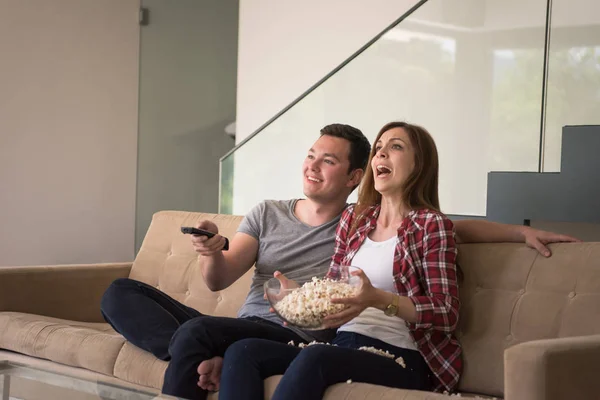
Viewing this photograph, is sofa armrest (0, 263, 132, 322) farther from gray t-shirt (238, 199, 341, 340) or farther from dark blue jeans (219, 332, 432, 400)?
dark blue jeans (219, 332, 432, 400)

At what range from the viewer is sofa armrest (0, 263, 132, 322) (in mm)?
3283

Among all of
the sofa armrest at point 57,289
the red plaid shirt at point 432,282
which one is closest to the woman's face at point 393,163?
the red plaid shirt at point 432,282

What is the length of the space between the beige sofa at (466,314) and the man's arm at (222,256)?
308mm

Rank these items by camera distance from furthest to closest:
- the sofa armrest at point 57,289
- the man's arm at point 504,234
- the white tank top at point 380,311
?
1. the sofa armrest at point 57,289
2. the man's arm at point 504,234
3. the white tank top at point 380,311

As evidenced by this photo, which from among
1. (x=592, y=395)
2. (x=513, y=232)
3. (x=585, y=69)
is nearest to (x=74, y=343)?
(x=513, y=232)

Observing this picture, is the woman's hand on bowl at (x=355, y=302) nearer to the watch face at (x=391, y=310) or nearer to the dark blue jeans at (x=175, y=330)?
the watch face at (x=391, y=310)

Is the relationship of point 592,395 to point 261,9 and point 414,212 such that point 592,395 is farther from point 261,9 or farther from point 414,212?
point 261,9

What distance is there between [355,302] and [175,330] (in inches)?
29.9

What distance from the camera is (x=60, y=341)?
2.92m

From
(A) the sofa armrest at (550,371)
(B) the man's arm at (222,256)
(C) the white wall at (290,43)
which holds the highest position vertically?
(C) the white wall at (290,43)

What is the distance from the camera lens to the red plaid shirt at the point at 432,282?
2244 mm

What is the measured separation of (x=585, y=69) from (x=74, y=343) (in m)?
2.18

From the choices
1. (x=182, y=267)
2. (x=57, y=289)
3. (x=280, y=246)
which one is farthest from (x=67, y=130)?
(x=280, y=246)

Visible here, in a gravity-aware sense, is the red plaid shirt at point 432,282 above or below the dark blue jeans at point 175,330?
above
